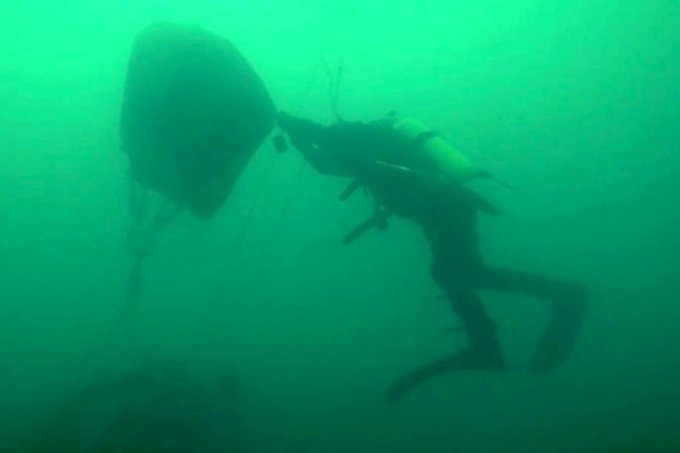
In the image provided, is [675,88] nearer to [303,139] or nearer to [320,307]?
[320,307]

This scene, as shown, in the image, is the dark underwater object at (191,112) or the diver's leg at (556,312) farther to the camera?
the dark underwater object at (191,112)

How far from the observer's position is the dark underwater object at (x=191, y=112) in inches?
234

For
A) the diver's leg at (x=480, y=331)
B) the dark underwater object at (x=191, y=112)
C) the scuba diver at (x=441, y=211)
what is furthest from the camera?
the dark underwater object at (x=191, y=112)

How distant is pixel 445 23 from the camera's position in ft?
146

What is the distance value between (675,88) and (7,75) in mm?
56844

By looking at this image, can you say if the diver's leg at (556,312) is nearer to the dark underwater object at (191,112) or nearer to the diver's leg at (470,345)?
the diver's leg at (470,345)

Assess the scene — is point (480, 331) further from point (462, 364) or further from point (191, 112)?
point (191, 112)

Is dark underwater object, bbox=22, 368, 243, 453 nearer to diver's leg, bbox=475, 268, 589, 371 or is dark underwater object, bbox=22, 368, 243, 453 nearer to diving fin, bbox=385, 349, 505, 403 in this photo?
diving fin, bbox=385, 349, 505, 403

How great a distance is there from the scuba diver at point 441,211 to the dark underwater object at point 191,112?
614 millimetres

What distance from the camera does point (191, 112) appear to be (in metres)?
6.00

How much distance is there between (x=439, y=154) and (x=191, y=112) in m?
2.55

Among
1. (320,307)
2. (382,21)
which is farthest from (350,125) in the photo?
(382,21)

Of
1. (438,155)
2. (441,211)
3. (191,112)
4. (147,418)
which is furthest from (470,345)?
(147,418)

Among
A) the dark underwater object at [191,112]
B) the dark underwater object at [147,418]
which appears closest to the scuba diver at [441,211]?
the dark underwater object at [191,112]
